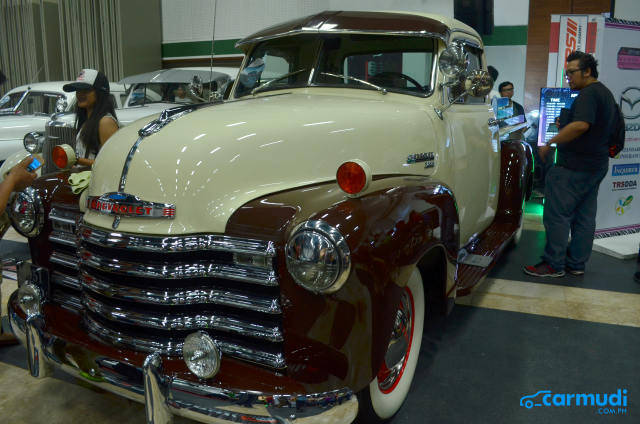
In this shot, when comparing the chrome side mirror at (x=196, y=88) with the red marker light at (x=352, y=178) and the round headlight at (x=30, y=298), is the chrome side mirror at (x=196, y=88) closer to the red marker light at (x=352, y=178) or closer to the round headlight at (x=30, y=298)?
the round headlight at (x=30, y=298)

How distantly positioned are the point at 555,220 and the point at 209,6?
10200 millimetres

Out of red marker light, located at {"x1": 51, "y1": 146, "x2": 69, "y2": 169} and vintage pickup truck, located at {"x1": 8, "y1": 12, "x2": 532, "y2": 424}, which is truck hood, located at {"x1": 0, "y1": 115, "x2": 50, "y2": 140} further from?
vintage pickup truck, located at {"x1": 8, "y1": 12, "x2": 532, "y2": 424}

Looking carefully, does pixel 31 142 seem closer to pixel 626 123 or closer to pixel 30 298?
pixel 30 298

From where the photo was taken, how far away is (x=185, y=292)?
1.79 m

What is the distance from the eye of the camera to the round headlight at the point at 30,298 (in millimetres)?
2141

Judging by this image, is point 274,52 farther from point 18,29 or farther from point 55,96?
point 18,29

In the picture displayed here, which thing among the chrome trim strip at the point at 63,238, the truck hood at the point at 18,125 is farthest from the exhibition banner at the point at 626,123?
the truck hood at the point at 18,125

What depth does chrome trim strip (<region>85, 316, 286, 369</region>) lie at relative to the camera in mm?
1718

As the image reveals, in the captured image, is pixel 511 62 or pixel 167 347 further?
pixel 511 62

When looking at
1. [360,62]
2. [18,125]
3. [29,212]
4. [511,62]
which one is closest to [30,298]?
[29,212]

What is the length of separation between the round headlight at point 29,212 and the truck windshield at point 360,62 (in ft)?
4.64

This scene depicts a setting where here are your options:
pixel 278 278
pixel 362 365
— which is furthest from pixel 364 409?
pixel 278 278

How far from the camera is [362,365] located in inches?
65.9

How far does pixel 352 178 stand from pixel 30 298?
4.69ft
